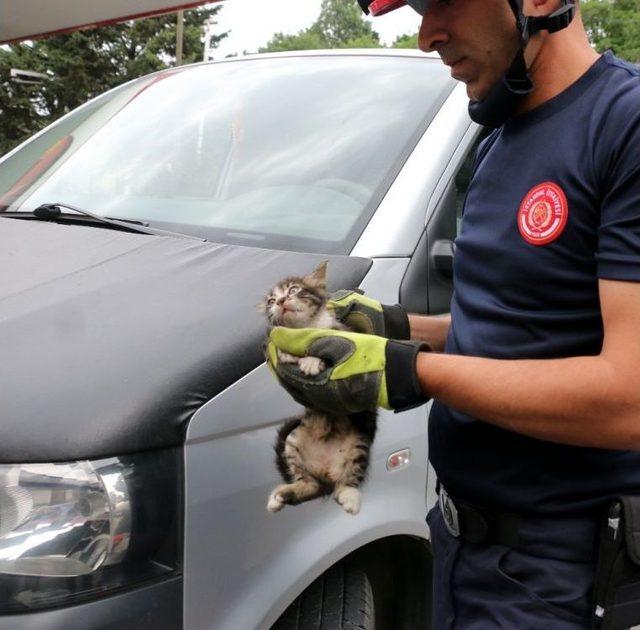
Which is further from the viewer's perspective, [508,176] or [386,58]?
[386,58]

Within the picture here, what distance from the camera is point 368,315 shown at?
161cm

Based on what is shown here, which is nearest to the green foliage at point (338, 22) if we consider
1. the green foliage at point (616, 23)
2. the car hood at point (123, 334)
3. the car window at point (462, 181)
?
the green foliage at point (616, 23)

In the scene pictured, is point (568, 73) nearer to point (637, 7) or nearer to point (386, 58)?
point (386, 58)

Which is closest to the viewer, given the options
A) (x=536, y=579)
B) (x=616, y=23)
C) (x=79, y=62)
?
(x=536, y=579)

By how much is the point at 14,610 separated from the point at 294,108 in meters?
1.77

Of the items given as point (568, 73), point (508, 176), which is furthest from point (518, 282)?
point (568, 73)

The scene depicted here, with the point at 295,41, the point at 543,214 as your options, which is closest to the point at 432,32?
the point at 543,214

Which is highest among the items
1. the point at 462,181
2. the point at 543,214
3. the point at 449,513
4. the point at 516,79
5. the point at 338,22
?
the point at 516,79

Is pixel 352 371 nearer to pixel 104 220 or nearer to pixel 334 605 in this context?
pixel 334 605

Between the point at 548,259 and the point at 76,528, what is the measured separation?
93 cm

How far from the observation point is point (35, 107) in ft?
91.4

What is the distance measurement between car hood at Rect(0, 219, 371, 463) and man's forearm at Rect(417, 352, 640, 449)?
1.52 ft

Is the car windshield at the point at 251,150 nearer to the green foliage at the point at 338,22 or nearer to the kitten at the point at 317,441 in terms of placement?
the kitten at the point at 317,441

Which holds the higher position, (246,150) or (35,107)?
(246,150)
